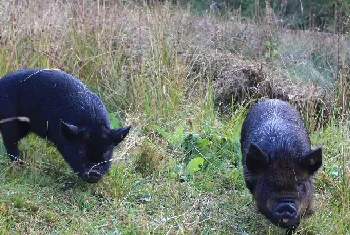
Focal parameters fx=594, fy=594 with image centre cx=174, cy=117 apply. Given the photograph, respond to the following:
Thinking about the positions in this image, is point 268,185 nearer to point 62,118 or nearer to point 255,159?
point 255,159

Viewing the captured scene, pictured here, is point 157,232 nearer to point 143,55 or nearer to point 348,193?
point 348,193

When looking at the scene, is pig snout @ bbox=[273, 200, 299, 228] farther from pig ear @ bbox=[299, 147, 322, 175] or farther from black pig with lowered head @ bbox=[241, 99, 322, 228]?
pig ear @ bbox=[299, 147, 322, 175]

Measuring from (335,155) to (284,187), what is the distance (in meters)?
1.85

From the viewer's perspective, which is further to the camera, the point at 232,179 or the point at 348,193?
the point at 232,179

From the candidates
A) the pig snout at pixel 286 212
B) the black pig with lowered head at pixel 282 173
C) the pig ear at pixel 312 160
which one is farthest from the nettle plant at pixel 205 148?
the pig snout at pixel 286 212

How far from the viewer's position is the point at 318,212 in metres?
4.96

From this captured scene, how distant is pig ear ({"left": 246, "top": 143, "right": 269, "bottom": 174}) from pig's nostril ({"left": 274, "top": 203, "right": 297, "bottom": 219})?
1.35ft

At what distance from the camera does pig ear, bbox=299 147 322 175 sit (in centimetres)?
454

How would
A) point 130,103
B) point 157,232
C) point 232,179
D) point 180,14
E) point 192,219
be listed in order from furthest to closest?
point 180,14, point 130,103, point 232,179, point 192,219, point 157,232

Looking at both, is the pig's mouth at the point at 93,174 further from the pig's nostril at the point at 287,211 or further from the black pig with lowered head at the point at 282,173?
the pig's nostril at the point at 287,211

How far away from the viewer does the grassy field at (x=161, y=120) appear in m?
4.73

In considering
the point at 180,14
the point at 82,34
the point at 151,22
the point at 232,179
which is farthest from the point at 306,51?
the point at 232,179

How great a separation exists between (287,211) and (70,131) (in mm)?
1964

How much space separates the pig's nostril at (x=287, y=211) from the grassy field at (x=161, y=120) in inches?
14.2
